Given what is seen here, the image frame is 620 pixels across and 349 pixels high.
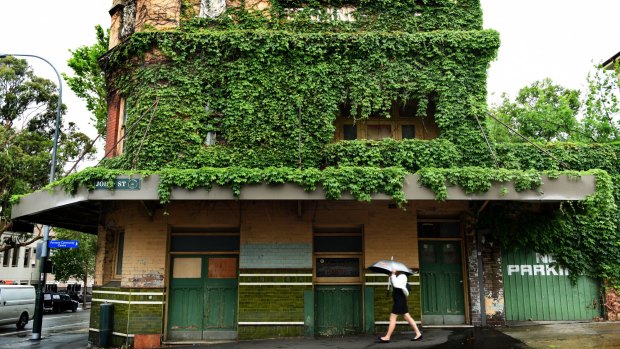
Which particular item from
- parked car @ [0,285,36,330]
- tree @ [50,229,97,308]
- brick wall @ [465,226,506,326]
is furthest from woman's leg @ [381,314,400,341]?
tree @ [50,229,97,308]

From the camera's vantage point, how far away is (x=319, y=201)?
12.4m

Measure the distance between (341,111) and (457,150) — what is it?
10.9 ft

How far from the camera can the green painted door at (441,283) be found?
1240 cm

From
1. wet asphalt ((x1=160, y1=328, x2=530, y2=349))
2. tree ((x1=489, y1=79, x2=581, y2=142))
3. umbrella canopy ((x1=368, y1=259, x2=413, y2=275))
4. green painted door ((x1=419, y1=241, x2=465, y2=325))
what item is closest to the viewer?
wet asphalt ((x1=160, y1=328, x2=530, y2=349))

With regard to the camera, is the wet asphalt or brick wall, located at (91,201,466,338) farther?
brick wall, located at (91,201,466,338)

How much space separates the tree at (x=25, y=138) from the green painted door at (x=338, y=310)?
822 inches

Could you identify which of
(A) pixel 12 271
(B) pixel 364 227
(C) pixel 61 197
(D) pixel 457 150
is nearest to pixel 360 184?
(B) pixel 364 227

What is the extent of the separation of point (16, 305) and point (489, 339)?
1884cm

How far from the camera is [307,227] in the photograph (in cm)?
1218

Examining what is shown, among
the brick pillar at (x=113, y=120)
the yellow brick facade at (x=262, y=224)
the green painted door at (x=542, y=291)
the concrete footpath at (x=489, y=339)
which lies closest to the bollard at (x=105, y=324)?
the yellow brick facade at (x=262, y=224)

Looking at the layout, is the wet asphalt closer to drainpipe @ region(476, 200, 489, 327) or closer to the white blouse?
drainpipe @ region(476, 200, 489, 327)

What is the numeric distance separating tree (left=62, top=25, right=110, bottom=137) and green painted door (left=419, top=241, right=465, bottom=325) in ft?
57.1

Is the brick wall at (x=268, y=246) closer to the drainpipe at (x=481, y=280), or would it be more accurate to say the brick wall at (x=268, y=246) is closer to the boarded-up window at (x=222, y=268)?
the boarded-up window at (x=222, y=268)

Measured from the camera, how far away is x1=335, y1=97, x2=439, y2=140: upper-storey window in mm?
13266
